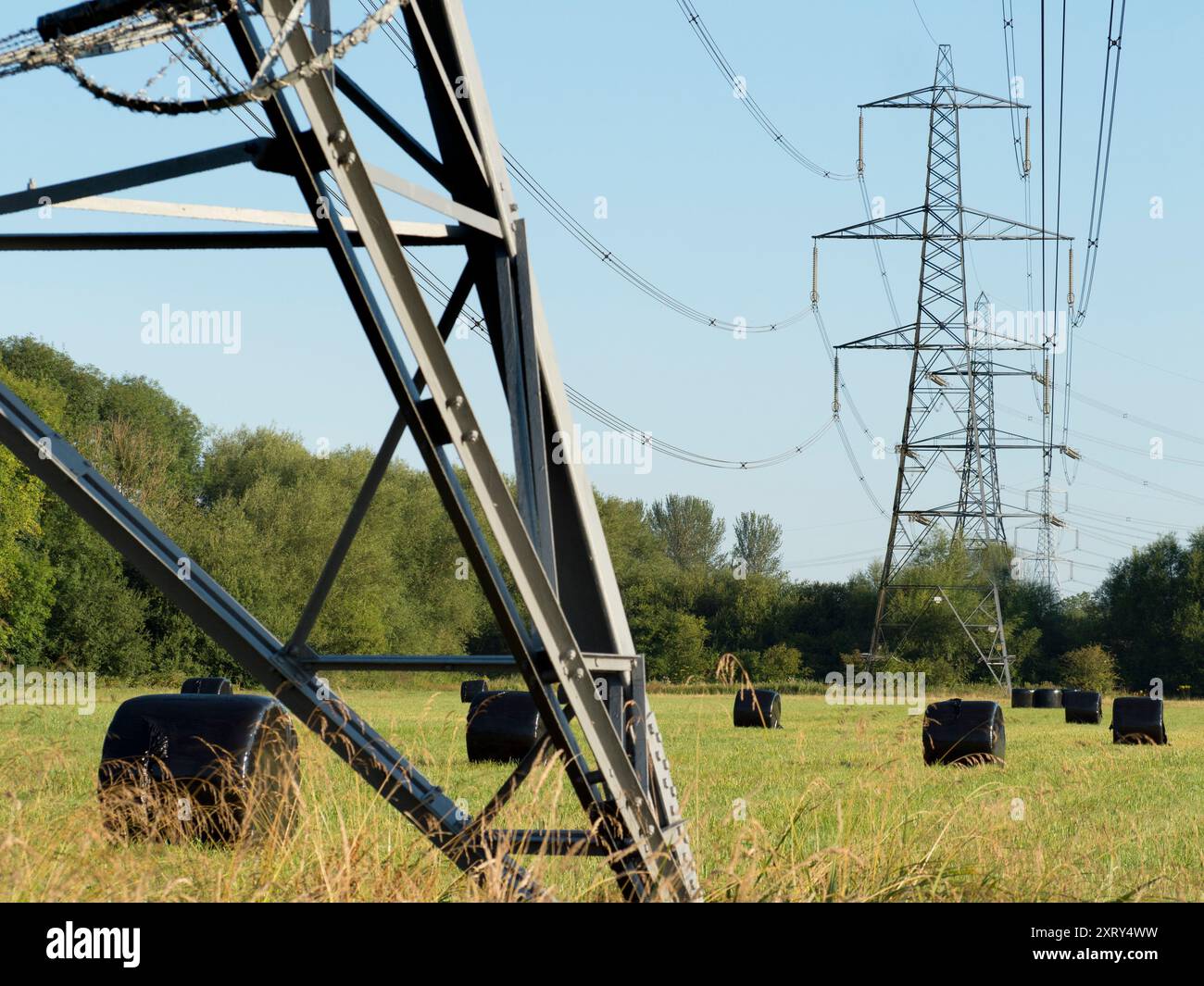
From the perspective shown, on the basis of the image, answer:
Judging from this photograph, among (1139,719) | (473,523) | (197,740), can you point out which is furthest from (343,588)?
(473,523)

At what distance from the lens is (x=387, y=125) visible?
5215 mm

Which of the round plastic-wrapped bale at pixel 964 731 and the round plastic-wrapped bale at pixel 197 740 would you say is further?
the round plastic-wrapped bale at pixel 964 731

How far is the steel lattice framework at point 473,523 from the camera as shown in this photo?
4559 millimetres

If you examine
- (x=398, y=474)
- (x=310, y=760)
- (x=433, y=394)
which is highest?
(x=398, y=474)

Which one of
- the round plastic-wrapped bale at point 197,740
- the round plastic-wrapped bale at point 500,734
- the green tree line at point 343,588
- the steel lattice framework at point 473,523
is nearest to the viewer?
the steel lattice framework at point 473,523

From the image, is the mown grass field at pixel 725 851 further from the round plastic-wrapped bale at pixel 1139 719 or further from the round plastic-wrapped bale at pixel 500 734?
the round plastic-wrapped bale at pixel 1139 719

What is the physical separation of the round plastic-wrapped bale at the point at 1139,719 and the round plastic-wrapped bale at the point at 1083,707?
25.6 feet

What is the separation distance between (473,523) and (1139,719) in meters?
20.7

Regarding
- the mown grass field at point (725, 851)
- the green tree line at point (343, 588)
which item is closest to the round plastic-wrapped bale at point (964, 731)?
the mown grass field at point (725, 851)

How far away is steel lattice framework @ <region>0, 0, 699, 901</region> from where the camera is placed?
456 cm

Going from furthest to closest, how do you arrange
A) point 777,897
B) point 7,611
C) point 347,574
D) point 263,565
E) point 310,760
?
point 347,574 < point 263,565 < point 7,611 < point 310,760 < point 777,897
